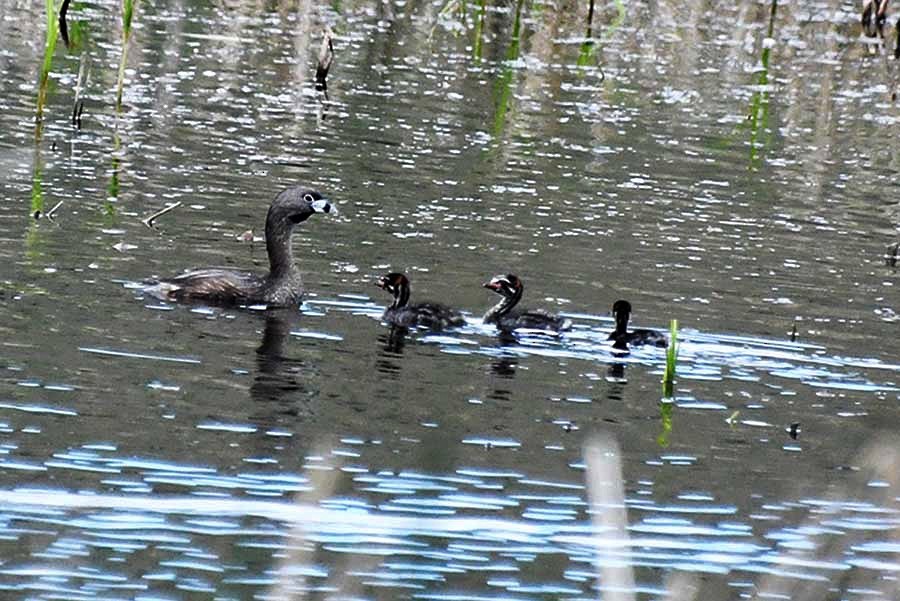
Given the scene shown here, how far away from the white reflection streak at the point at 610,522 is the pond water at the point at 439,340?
0.05 metres

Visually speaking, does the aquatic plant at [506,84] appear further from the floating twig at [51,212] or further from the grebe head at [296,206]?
the floating twig at [51,212]

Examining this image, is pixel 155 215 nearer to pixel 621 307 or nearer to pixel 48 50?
pixel 48 50

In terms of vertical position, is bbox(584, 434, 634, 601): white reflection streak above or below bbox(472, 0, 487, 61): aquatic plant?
below

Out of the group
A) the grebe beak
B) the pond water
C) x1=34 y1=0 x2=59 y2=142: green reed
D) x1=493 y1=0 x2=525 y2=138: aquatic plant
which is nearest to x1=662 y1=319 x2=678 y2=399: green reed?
the pond water

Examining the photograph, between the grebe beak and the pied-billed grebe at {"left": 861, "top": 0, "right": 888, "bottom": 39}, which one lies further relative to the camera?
the pied-billed grebe at {"left": 861, "top": 0, "right": 888, "bottom": 39}

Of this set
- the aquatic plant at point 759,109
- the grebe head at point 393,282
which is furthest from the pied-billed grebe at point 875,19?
the grebe head at point 393,282

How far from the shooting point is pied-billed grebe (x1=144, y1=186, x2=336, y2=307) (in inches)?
532

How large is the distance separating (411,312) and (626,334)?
1.41 meters

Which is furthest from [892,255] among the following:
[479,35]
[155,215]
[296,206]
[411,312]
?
[479,35]

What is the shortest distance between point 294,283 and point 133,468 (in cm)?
471

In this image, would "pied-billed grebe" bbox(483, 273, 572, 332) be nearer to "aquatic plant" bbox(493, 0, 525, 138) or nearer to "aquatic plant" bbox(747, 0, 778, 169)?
"aquatic plant" bbox(747, 0, 778, 169)

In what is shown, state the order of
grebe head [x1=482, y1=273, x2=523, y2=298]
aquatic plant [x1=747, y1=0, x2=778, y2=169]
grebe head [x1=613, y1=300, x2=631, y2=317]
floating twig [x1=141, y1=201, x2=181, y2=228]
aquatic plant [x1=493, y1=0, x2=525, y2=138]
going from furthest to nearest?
aquatic plant [x1=493, y1=0, x2=525, y2=138] → aquatic plant [x1=747, y1=0, x2=778, y2=169] → floating twig [x1=141, y1=201, x2=181, y2=228] → grebe head [x1=482, y1=273, x2=523, y2=298] → grebe head [x1=613, y1=300, x2=631, y2=317]

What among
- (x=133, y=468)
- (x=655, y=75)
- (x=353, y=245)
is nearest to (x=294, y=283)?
(x=353, y=245)

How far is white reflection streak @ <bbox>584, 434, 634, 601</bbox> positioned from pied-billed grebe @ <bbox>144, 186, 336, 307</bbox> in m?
3.78
